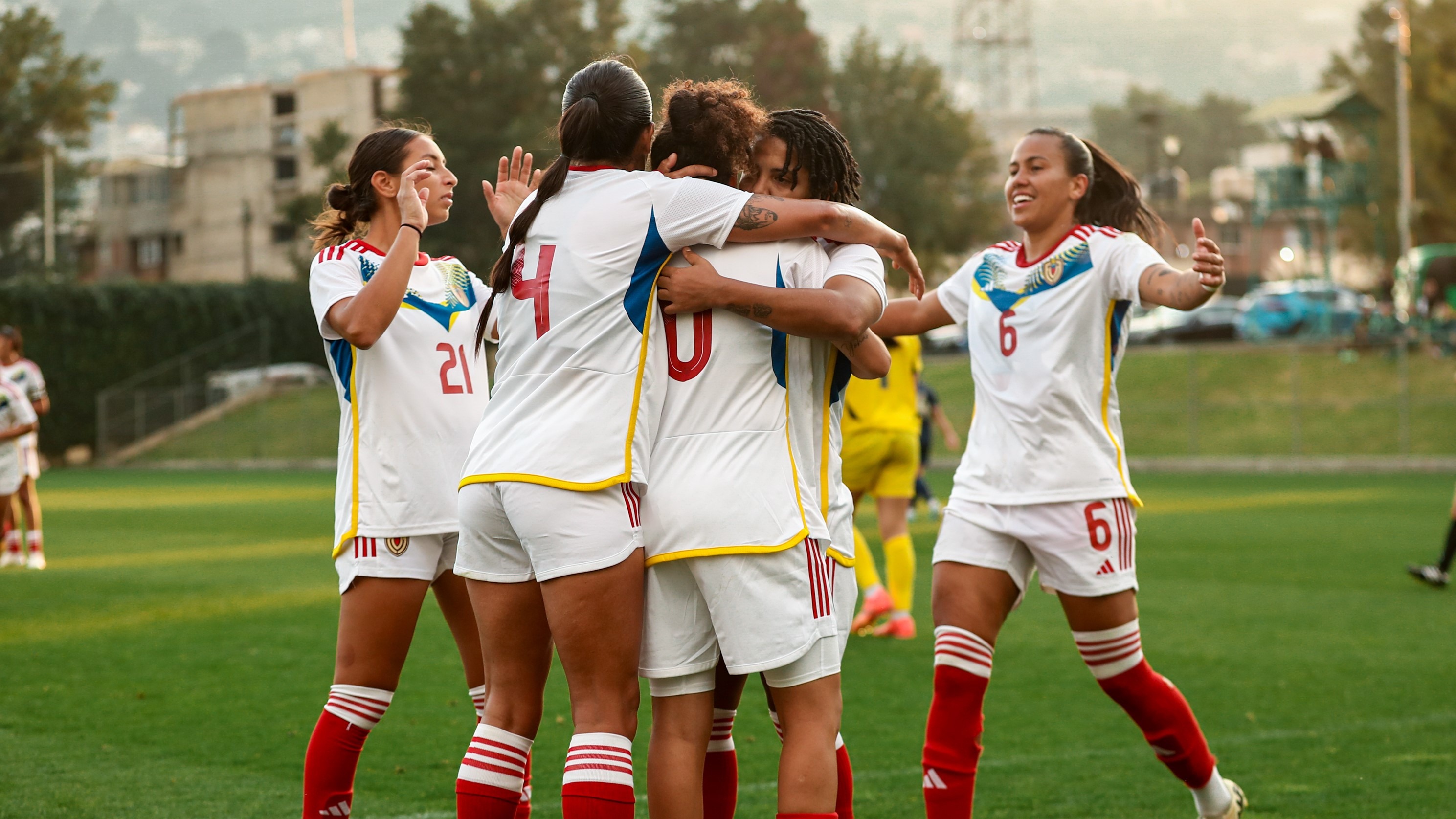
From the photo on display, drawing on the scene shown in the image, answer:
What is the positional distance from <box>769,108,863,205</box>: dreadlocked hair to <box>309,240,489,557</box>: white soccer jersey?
120cm

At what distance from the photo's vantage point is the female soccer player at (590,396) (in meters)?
3.28

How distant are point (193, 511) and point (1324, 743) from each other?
717 inches

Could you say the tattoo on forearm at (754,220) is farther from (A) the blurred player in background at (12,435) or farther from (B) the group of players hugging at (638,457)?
(A) the blurred player in background at (12,435)

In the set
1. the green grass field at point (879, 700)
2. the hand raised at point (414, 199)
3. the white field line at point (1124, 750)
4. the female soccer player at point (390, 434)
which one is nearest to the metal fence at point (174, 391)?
the green grass field at point (879, 700)

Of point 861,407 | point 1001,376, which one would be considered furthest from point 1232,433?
point 1001,376

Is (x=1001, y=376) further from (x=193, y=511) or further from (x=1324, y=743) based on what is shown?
(x=193, y=511)

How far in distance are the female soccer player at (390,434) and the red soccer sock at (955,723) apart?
135cm

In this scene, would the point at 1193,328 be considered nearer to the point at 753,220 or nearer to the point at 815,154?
the point at 815,154

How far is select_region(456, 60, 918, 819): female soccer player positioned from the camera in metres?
3.28

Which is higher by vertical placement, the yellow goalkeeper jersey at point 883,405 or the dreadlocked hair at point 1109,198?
the dreadlocked hair at point 1109,198

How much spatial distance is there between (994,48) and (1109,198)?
308 feet

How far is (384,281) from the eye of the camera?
157 inches

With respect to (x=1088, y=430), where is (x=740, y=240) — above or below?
above

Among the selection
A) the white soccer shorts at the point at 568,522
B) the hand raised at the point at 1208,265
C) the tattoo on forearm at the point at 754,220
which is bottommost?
the white soccer shorts at the point at 568,522
